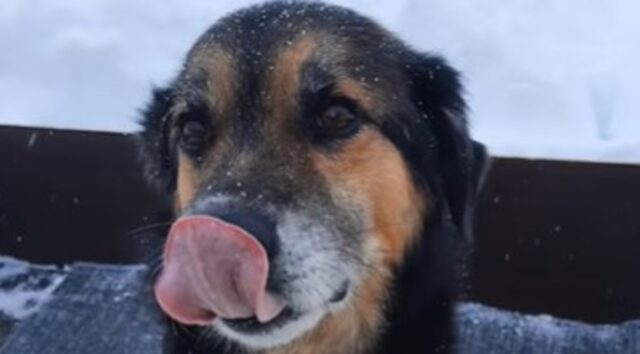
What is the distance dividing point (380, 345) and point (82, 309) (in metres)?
1.55

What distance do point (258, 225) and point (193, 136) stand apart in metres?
0.43

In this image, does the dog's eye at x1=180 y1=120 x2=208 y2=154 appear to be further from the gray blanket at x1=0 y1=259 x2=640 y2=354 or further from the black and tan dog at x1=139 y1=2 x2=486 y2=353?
the gray blanket at x1=0 y1=259 x2=640 y2=354

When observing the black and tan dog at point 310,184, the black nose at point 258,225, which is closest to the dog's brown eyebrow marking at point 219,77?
the black and tan dog at point 310,184

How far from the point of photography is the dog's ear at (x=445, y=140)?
253cm

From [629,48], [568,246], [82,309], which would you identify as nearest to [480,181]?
[568,246]

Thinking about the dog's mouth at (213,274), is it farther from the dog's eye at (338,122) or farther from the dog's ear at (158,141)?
the dog's ear at (158,141)

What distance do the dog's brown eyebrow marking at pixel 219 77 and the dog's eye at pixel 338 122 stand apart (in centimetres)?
17

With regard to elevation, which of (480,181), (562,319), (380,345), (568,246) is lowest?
(562,319)

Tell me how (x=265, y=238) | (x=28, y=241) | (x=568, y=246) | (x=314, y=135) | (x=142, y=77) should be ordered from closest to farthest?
1. (x=265, y=238)
2. (x=314, y=135)
3. (x=568, y=246)
4. (x=28, y=241)
5. (x=142, y=77)

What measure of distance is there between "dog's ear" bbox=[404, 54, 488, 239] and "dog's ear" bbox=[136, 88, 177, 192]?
52cm

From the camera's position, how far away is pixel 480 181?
265cm

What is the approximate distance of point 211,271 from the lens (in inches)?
77.6

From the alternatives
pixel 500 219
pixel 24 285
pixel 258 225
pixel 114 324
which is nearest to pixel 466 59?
pixel 500 219

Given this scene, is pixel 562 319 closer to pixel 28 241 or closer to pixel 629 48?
pixel 629 48
